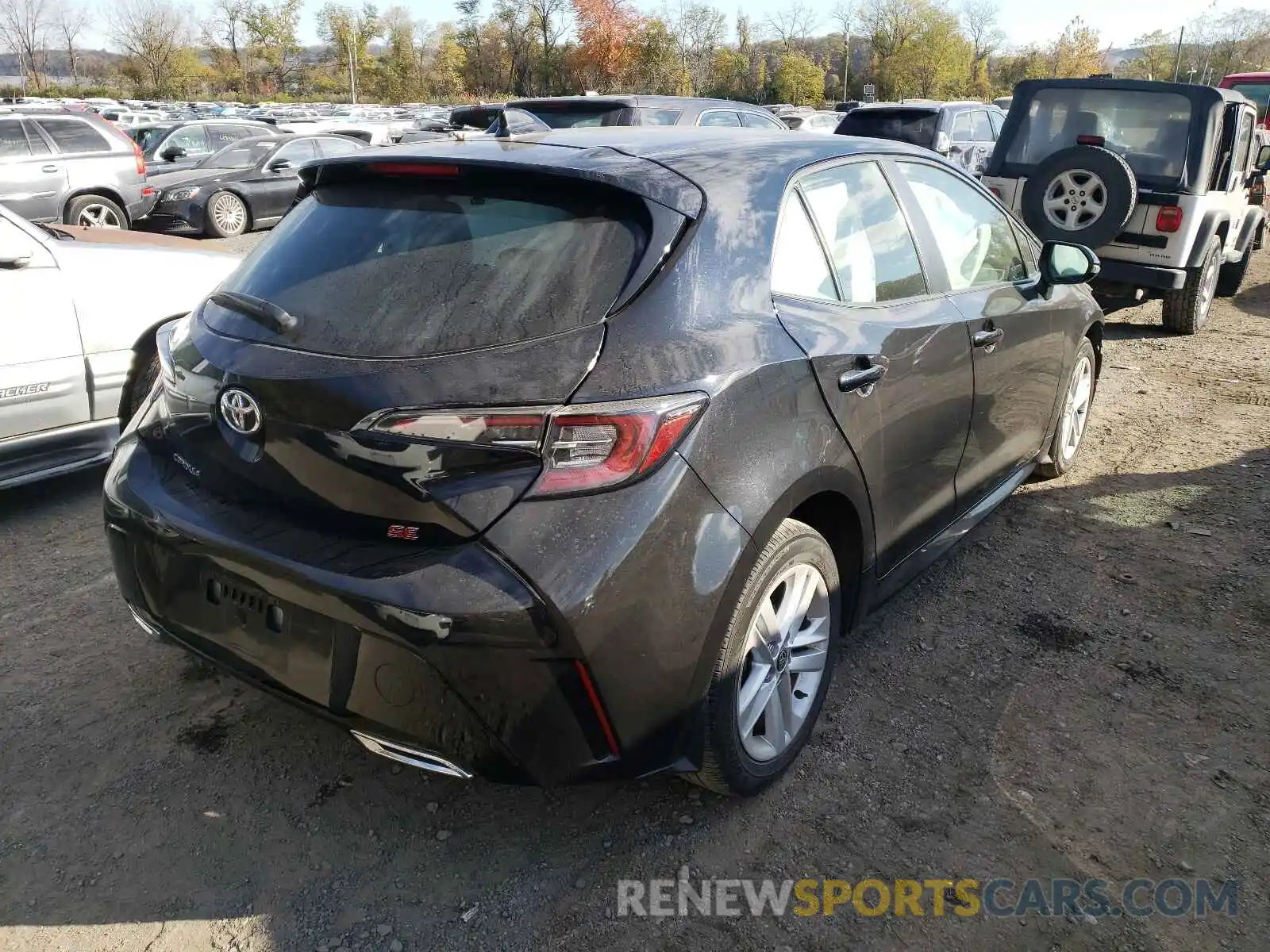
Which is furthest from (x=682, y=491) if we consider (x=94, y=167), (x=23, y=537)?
(x=94, y=167)

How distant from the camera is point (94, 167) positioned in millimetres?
11578

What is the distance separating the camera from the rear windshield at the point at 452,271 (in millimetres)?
2123

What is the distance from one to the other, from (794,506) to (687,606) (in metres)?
0.44

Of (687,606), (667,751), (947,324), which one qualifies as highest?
(947,324)

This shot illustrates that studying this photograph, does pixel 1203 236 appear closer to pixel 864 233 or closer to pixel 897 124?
pixel 864 233

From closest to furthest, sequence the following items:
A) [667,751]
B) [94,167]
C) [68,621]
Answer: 1. [667,751]
2. [68,621]
3. [94,167]

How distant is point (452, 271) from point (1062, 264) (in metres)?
2.67

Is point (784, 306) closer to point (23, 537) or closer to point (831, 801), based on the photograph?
point (831, 801)

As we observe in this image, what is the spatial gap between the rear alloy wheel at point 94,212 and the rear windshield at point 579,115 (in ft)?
17.9

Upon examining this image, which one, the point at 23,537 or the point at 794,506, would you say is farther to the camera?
the point at 23,537

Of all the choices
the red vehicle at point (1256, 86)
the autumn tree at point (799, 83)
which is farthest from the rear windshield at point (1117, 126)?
the autumn tree at point (799, 83)

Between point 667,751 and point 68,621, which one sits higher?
point 667,751

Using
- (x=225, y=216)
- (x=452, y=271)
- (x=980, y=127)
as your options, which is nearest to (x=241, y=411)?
(x=452, y=271)

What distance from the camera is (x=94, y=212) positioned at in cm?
1163
